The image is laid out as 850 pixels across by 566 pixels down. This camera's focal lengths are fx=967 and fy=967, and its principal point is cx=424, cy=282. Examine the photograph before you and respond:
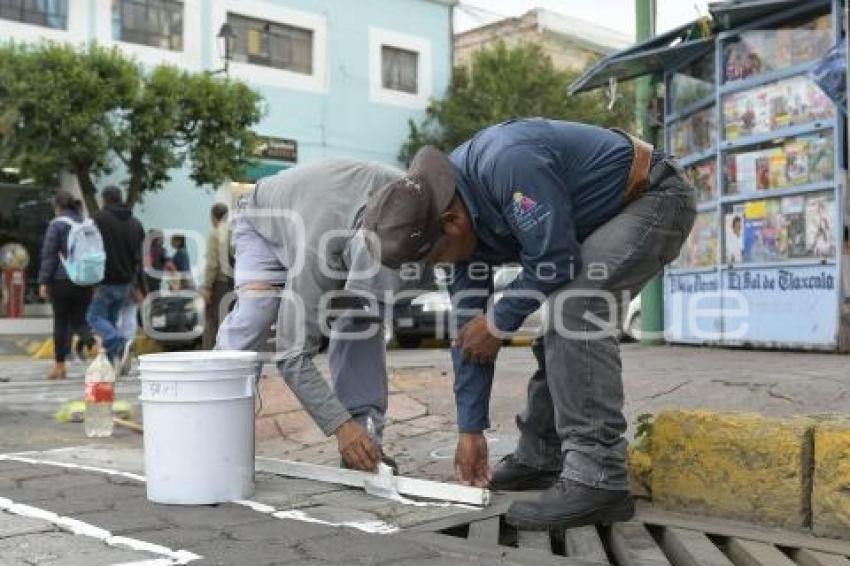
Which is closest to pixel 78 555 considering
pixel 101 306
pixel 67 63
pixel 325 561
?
pixel 325 561

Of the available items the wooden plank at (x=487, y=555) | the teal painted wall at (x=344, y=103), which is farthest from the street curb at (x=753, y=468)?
the teal painted wall at (x=344, y=103)

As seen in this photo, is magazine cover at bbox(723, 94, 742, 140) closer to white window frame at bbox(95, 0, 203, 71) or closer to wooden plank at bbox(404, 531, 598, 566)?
wooden plank at bbox(404, 531, 598, 566)

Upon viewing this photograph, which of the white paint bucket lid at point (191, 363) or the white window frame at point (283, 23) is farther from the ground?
the white window frame at point (283, 23)

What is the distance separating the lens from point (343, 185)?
3.78 metres

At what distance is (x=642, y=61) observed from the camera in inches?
368

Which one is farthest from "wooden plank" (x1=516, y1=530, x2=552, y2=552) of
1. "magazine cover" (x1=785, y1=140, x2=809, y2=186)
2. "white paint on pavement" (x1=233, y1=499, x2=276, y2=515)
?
A: "magazine cover" (x1=785, y1=140, x2=809, y2=186)

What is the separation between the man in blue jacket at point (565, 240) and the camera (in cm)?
310

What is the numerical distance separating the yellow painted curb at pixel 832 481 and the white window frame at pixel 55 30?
16.8 metres

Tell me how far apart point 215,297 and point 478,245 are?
7.32 m

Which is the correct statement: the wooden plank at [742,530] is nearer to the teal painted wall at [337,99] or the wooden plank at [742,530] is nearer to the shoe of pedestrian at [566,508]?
the shoe of pedestrian at [566,508]

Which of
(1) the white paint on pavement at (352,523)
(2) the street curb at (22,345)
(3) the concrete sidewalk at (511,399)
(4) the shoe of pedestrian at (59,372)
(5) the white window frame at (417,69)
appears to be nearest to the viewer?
(1) the white paint on pavement at (352,523)

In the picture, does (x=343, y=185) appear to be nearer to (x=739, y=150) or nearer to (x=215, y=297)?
(x=739, y=150)

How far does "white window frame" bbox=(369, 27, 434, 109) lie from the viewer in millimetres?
23188

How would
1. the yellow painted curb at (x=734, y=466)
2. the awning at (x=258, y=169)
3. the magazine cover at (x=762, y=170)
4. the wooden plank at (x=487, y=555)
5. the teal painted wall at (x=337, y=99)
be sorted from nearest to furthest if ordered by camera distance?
the wooden plank at (x=487, y=555) < the yellow painted curb at (x=734, y=466) < the magazine cover at (x=762, y=170) < the awning at (x=258, y=169) < the teal painted wall at (x=337, y=99)
